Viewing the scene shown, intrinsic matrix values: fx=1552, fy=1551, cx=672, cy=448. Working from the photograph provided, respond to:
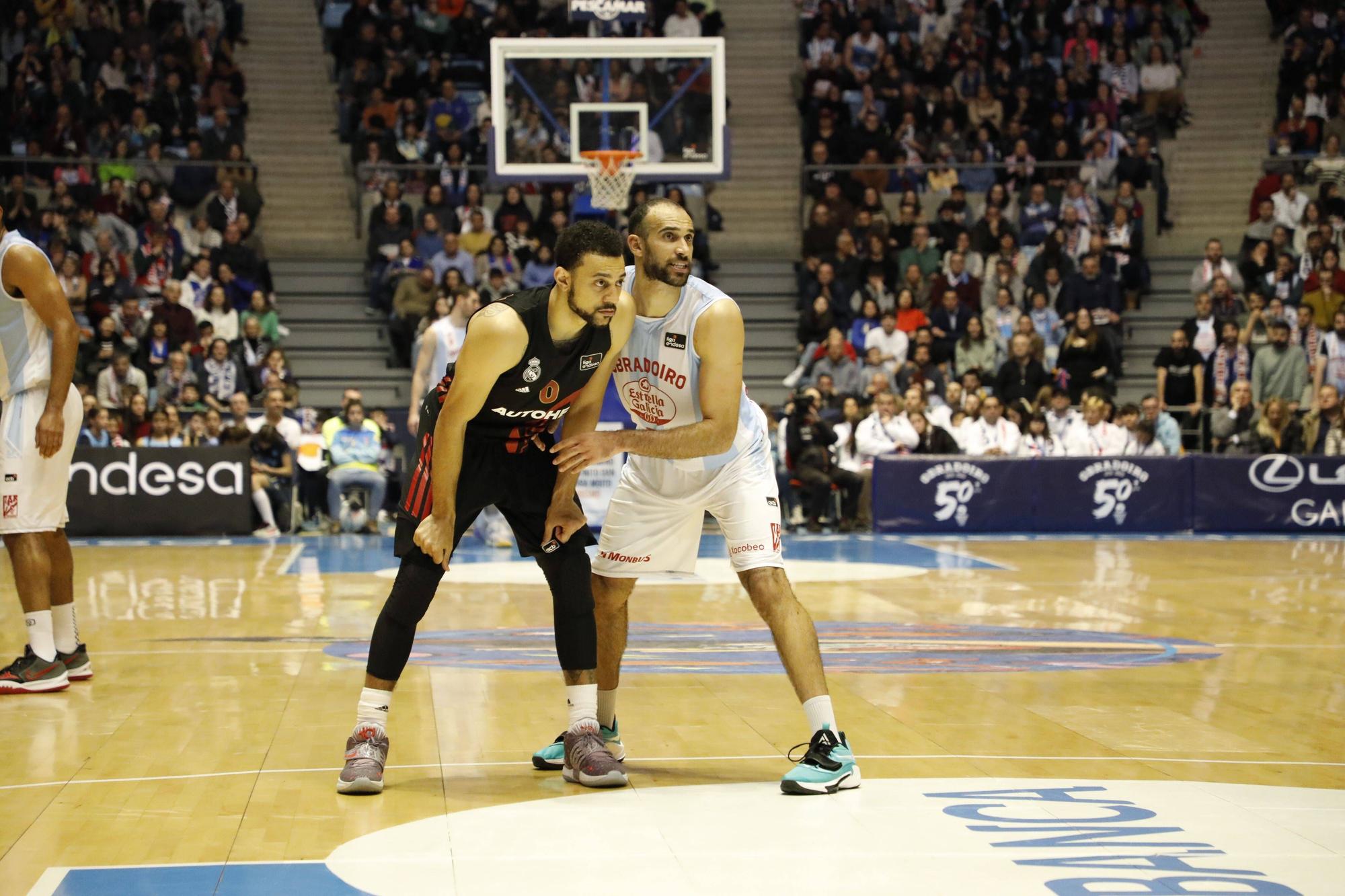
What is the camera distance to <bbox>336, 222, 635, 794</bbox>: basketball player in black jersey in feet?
16.0

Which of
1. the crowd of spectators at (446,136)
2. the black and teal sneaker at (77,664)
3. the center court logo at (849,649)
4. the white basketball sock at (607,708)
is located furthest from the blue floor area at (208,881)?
the crowd of spectators at (446,136)

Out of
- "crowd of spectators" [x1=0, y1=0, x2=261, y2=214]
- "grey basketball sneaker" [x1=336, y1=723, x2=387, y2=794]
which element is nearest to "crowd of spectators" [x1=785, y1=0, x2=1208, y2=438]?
"crowd of spectators" [x1=0, y1=0, x2=261, y2=214]

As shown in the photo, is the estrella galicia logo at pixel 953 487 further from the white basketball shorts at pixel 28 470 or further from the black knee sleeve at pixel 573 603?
the black knee sleeve at pixel 573 603

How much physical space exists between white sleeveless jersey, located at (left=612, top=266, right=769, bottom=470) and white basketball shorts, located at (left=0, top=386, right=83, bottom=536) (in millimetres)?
2727

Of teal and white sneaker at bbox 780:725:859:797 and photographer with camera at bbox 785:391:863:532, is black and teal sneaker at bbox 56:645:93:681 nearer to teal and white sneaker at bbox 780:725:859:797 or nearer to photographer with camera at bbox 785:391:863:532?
teal and white sneaker at bbox 780:725:859:797

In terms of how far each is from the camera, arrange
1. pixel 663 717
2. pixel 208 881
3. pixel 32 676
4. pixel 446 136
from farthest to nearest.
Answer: pixel 446 136
pixel 32 676
pixel 663 717
pixel 208 881

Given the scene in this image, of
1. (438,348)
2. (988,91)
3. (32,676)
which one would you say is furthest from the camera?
(988,91)

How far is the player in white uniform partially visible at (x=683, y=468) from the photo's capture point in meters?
5.07

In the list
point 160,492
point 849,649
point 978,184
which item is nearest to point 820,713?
point 849,649

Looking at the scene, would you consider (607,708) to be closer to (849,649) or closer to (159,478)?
(849,649)

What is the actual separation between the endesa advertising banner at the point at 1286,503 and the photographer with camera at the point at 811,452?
12.8 feet

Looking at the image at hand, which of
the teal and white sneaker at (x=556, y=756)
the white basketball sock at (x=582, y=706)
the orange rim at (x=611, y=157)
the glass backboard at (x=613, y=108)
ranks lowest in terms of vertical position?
the teal and white sneaker at (x=556, y=756)

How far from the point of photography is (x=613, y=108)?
15695mm

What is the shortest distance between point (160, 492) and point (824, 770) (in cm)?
1142
